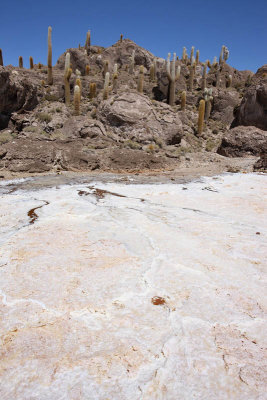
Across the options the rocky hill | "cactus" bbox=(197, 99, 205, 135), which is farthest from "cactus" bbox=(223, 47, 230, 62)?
"cactus" bbox=(197, 99, 205, 135)

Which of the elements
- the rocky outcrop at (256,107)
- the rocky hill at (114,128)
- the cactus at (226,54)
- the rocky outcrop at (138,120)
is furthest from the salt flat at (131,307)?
the cactus at (226,54)

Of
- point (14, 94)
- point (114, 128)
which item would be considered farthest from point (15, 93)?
point (114, 128)

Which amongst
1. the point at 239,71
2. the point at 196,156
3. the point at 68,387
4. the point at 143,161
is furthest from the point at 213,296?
the point at 239,71

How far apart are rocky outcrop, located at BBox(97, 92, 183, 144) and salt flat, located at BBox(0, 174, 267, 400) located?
10.4m

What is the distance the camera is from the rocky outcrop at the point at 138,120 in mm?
13539

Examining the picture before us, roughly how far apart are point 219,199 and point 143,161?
473 cm

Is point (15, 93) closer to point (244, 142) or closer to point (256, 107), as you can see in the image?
point (244, 142)

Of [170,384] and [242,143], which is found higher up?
[242,143]

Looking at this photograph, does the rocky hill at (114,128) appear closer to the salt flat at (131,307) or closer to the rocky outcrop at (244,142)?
the rocky outcrop at (244,142)

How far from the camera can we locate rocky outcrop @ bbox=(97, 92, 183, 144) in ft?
44.4

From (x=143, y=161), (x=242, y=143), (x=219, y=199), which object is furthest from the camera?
(x=242, y=143)

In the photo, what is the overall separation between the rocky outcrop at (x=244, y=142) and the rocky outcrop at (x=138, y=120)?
103 inches

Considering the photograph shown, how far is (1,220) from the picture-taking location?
3529mm

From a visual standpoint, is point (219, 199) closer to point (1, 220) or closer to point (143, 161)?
point (1, 220)
